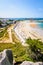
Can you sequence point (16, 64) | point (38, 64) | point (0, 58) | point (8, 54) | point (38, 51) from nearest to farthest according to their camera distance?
point (38, 64)
point (0, 58)
point (8, 54)
point (16, 64)
point (38, 51)

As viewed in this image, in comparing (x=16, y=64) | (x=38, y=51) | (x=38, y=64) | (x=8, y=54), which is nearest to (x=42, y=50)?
(x=38, y=51)

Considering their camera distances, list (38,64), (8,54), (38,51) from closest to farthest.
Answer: (38,64) → (8,54) → (38,51)

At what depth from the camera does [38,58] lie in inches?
744

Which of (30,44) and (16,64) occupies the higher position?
A: (30,44)

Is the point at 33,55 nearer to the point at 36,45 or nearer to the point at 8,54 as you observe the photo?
the point at 36,45

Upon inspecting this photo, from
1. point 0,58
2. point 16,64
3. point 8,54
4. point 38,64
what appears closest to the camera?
point 38,64

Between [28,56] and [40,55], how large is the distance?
1775 millimetres

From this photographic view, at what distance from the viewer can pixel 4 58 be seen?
1080cm

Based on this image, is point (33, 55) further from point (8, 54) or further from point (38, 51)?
point (8, 54)

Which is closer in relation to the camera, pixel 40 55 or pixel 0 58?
pixel 0 58

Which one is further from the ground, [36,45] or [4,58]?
[4,58]

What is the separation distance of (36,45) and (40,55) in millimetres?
1374

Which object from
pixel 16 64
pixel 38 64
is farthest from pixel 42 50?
pixel 38 64

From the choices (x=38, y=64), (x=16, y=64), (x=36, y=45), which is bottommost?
(x=16, y=64)
